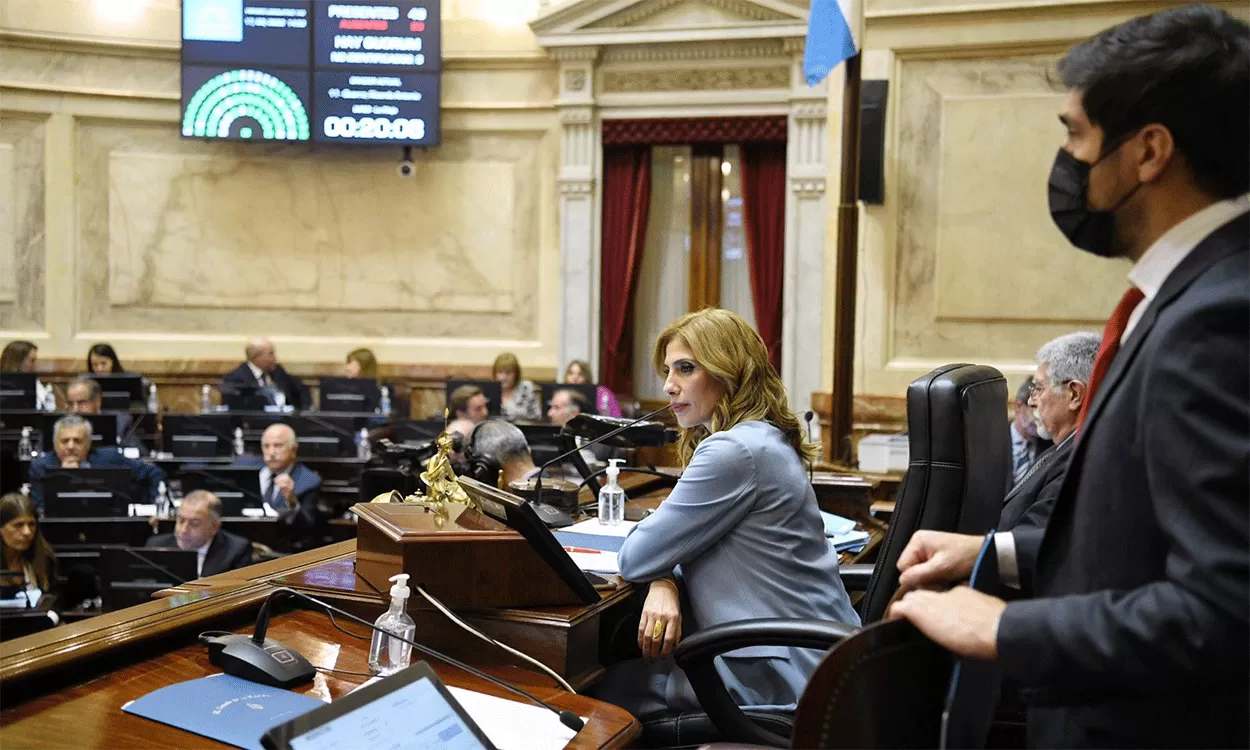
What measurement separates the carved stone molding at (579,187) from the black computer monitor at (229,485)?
4016 mm

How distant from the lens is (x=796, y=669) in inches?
81.0

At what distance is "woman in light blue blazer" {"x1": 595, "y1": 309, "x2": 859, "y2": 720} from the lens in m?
2.06

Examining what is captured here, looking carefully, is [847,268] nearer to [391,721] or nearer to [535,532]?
[535,532]

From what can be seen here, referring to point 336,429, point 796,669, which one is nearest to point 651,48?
point 336,429

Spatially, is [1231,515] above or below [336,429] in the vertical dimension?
above

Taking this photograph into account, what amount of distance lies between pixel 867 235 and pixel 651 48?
9.91ft

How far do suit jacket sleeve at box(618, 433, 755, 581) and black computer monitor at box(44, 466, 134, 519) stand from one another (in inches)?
138

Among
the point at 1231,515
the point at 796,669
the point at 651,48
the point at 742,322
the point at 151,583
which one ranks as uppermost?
the point at 651,48

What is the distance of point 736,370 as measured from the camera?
2.28 metres

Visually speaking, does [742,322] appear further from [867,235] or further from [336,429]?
[336,429]

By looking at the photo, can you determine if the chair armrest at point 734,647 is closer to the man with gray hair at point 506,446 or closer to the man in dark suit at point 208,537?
the man with gray hair at point 506,446

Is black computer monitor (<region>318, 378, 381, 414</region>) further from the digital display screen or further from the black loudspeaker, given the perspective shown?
the black loudspeaker

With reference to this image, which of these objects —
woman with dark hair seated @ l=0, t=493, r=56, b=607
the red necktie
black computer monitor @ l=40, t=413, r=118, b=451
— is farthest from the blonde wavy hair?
black computer monitor @ l=40, t=413, r=118, b=451

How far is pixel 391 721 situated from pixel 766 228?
741cm
